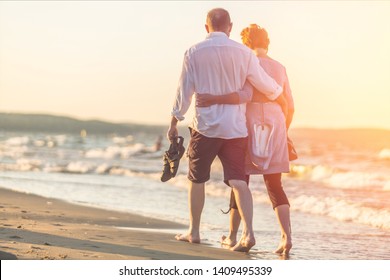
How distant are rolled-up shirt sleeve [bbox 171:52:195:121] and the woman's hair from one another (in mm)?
495

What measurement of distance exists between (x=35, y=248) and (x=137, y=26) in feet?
16.1

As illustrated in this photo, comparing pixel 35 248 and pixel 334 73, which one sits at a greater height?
pixel 334 73

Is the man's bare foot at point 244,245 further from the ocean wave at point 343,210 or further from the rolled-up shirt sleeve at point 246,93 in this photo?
the ocean wave at point 343,210

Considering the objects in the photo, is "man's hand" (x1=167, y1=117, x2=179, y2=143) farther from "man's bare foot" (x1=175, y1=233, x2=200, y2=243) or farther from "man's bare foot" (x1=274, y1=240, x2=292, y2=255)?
"man's bare foot" (x1=274, y1=240, x2=292, y2=255)

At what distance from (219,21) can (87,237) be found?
1698 millimetres

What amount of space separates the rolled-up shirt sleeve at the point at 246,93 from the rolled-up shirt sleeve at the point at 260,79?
0.04 meters

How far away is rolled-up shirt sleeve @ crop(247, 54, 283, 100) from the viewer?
18.8 feet

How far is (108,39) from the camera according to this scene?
10797 millimetres

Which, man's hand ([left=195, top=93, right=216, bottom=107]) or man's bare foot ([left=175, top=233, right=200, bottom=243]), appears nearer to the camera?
man's hand ([left=195, top=93, right=216, bottom=107])

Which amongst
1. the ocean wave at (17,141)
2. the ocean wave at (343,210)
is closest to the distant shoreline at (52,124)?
the ocean wave at (17,141)

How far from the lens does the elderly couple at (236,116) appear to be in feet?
18.8

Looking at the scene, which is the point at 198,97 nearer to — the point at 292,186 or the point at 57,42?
the point at 57,42

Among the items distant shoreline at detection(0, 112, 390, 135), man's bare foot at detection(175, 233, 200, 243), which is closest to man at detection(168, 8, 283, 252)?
man's bare foot at detection(175, 233, 200, 243)
